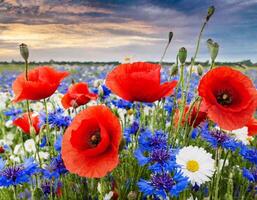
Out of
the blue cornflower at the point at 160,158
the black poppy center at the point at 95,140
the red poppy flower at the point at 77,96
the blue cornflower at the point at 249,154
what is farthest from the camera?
the red poppy flower at the point at 77,96

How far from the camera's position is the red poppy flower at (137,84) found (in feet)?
4.17

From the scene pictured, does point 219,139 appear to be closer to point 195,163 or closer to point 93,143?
point 195,163

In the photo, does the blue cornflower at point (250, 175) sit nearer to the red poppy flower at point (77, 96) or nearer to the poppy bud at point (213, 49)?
the poppy bud at point (213, 49)

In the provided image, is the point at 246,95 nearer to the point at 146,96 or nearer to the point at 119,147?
the point at 146,96

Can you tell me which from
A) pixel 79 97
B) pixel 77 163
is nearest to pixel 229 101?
pixel 77 163

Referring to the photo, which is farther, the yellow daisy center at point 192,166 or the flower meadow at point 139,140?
the yellow daisy center at point 192,166

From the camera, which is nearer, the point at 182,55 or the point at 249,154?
the point at 182,55

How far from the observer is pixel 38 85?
1.51 m

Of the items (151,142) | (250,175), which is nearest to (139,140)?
(151,142)

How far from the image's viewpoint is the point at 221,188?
1965 mm

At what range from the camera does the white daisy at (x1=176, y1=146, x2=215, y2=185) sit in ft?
4.70

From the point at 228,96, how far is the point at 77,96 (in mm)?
682

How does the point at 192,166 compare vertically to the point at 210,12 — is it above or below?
below

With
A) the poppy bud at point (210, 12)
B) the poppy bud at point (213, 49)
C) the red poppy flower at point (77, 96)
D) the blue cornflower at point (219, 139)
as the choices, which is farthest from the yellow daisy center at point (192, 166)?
the red poppy flower at point (77, 96)
